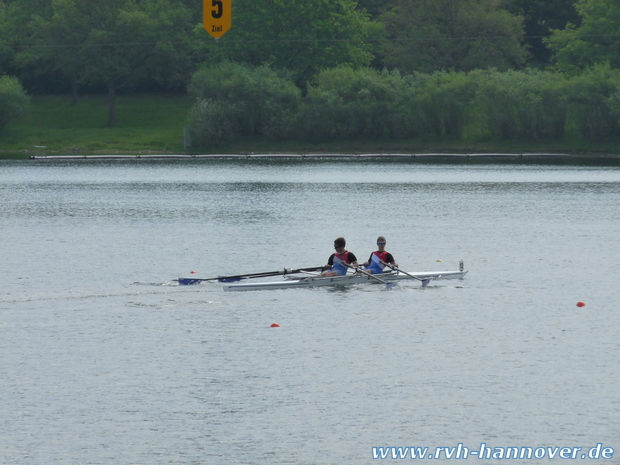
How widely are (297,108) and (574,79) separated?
3301 cm

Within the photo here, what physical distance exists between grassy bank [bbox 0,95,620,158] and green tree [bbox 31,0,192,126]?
407 centimetres

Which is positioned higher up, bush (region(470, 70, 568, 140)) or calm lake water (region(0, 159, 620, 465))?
bush (region(470, 70, 568, 140))

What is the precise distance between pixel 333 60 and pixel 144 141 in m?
27.7

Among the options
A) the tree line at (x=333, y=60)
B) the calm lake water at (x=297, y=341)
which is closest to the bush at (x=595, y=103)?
the tree line at (x=333, y=60)

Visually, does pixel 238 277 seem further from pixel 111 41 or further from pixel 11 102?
pixel 111 41

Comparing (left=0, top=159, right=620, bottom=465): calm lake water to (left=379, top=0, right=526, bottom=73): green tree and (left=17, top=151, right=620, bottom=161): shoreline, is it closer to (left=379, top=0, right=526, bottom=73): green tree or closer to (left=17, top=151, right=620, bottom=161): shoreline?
(left=17, top=151, right=620, bottom=161): shoreline

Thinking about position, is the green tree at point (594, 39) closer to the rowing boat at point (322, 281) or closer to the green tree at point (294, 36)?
the green tree at point (294, 36)

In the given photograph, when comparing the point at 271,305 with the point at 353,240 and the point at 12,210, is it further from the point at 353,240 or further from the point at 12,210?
the point at 12,210

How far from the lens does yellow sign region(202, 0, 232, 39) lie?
124 meters

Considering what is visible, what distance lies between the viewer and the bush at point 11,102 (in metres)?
120

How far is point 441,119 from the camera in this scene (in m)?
116

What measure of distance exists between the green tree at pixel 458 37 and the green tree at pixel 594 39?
6484mm

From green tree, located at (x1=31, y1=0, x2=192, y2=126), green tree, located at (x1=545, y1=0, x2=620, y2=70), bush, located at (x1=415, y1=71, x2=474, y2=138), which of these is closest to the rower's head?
bush, located at (x1=415, y1=71, x2=474, y2=138)

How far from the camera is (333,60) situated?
128750 millimetres
